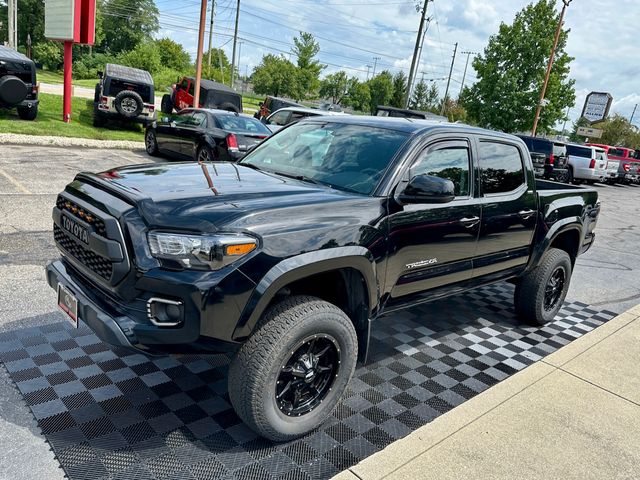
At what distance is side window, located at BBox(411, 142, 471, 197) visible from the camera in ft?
12.2

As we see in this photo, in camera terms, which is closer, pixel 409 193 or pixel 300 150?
pixel 409 193

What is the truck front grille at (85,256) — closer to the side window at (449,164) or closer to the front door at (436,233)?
the front door at (436,233)

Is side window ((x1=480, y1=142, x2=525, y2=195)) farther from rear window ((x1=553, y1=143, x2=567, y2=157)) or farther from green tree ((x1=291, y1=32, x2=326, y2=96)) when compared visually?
green tree ((x1=291, y1=32, x2=326, y2=96))

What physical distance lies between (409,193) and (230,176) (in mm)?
1197

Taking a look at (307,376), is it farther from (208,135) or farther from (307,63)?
(307,63)

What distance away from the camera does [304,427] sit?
3.03 metres

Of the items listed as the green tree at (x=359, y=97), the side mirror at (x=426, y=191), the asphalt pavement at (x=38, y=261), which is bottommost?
the asphalt pavement at (x=38, y=261)

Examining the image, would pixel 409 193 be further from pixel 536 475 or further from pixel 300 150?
pixel 536 475

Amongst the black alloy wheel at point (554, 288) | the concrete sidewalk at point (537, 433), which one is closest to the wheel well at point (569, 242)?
the black alloy wheel at point (554, 288)

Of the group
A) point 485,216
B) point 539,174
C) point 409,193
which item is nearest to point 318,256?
point 409,193

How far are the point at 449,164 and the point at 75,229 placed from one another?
260 centimetres

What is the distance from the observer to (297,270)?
2760 mm

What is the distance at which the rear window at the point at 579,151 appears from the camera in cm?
2240

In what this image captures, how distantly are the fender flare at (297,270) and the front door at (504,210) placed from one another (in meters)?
1.43
